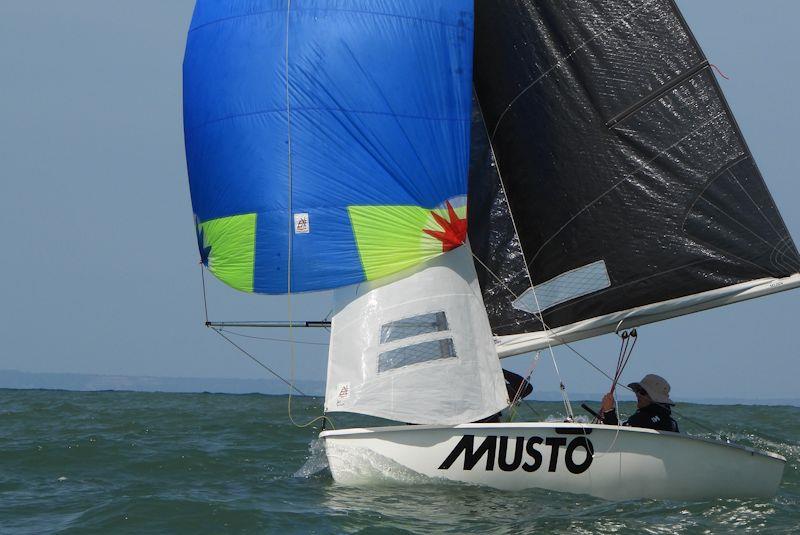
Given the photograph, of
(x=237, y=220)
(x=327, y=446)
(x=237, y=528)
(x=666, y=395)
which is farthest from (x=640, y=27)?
(x=237, y=528)

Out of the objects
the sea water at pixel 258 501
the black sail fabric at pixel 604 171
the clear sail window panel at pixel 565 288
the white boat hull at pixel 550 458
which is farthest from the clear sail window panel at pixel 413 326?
the sea water at pixel 258 501

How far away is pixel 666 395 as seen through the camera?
10.2 metres

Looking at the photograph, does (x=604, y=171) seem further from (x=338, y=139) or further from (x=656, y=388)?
(x=338, y=139)

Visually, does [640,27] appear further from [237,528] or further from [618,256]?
[237,528]

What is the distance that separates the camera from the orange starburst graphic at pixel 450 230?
10000mm

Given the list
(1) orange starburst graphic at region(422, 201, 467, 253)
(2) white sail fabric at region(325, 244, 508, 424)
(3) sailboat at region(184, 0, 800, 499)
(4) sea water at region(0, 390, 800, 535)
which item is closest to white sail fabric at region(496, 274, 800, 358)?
(3) sailboat at region(184, 0, 800, 499)

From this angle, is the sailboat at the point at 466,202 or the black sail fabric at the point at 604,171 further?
the black sail fabric at the point at 604,171

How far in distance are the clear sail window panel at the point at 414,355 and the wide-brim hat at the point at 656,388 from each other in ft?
6.28

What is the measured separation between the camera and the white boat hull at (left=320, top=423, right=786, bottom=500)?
947 centimetres

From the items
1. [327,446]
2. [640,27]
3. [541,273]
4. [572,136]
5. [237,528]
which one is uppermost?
[640,27]

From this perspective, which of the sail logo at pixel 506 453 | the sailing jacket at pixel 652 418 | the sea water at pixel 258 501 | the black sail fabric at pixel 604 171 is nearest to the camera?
the sea water at pixel 258 501

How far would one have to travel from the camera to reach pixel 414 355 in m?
9.88

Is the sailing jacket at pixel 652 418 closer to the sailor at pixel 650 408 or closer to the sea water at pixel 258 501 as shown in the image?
the sailor at pixel 650 408

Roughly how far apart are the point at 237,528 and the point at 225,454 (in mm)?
4766
